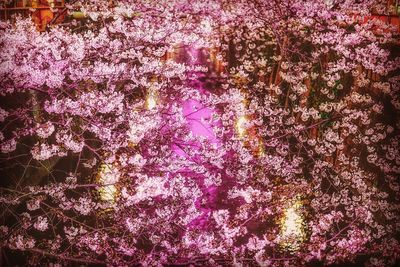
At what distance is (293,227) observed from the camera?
7.46 m

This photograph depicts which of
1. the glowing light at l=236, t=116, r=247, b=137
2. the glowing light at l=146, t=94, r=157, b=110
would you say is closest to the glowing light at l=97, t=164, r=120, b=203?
the glowing light at l=146, t=94, r=157, b=110

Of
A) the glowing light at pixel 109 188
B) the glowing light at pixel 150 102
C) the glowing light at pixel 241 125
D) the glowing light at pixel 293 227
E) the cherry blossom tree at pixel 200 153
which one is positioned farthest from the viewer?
the glowing light at pixel 150 102

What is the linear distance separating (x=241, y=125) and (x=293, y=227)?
14.1ft

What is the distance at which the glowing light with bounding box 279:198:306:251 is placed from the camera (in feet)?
23.1

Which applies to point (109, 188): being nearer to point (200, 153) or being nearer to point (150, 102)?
point (200, 153)

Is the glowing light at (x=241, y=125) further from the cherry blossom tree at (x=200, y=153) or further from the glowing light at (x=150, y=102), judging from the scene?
the glowing light at (x=150, y=102)

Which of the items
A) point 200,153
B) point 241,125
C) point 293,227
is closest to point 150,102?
point 241,125

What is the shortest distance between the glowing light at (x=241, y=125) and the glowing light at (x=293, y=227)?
3206mm

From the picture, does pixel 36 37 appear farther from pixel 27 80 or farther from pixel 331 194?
pixel 331 194

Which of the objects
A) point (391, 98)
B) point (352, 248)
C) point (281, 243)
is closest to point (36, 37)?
point (281, 243)

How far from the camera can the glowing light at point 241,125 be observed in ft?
34.7

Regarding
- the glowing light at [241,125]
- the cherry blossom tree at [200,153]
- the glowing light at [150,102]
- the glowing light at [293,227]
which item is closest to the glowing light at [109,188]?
the cherry blossom tree at [200,153]

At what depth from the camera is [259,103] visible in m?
11.7

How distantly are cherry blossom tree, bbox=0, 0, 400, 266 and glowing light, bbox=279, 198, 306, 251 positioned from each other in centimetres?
3
